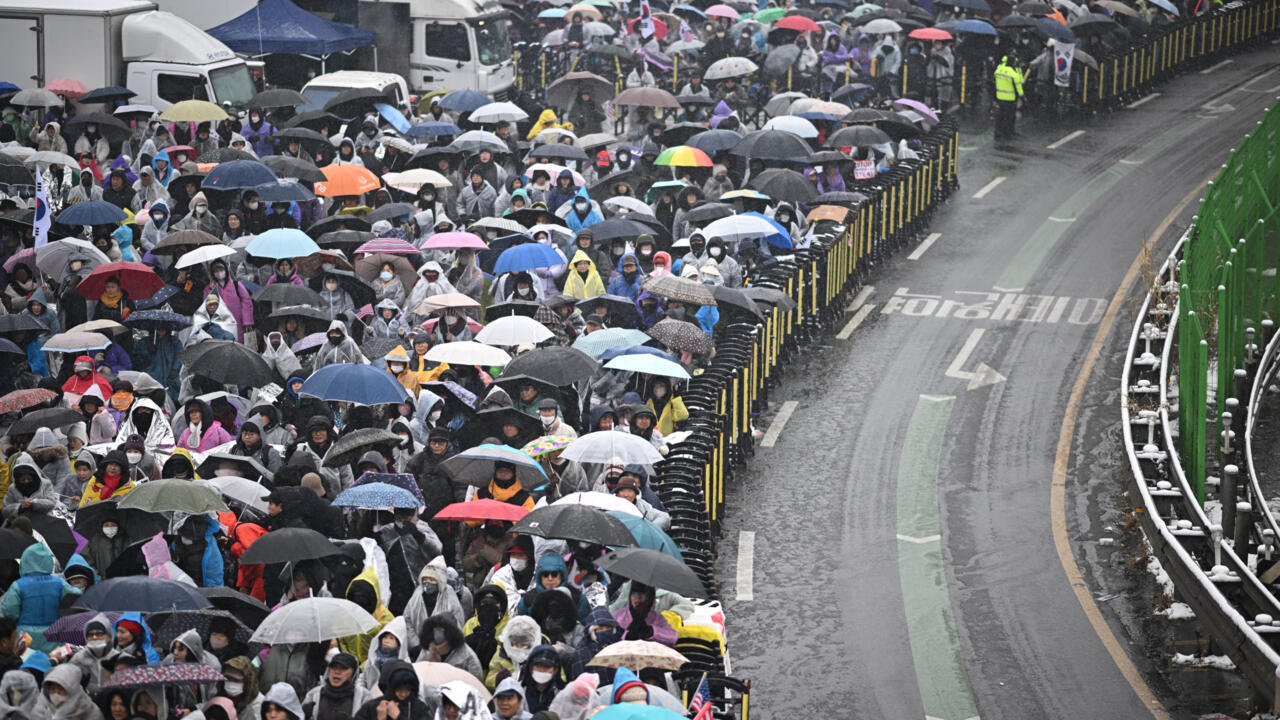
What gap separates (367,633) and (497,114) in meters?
16.8

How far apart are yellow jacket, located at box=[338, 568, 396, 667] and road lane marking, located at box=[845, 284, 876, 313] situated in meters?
12.8

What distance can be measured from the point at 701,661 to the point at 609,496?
162 centimetres

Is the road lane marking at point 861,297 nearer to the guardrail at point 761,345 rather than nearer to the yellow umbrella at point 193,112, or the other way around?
the guardrail at point 761,345

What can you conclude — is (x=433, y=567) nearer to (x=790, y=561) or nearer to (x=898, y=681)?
(x=898, y=681)

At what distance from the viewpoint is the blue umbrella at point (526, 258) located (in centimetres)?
1989

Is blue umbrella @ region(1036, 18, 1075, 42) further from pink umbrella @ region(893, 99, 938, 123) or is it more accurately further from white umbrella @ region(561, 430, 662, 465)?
white umbrella @ region(561, 430, 662, 465)

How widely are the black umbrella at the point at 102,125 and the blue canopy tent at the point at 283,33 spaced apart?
669cm

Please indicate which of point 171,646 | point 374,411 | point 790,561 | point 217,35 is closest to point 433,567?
point 171,646

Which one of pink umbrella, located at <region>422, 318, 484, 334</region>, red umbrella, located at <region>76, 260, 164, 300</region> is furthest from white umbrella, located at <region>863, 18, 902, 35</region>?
red umbrella, located at <region>76, 260, 164, 300</region>

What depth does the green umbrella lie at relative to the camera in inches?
505

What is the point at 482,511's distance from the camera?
13609mm

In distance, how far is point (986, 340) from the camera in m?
23.2

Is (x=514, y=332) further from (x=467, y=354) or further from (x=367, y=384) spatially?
(x=367, y=384)

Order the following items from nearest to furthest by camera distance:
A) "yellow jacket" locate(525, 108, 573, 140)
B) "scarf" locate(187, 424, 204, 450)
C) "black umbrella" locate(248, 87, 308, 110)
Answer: "scarf" locate(187, 424, 204, 450), "black umbrella" locate(248, 87, 308, 110), "yellow jacket" locate(525, 108, 573, 140)
